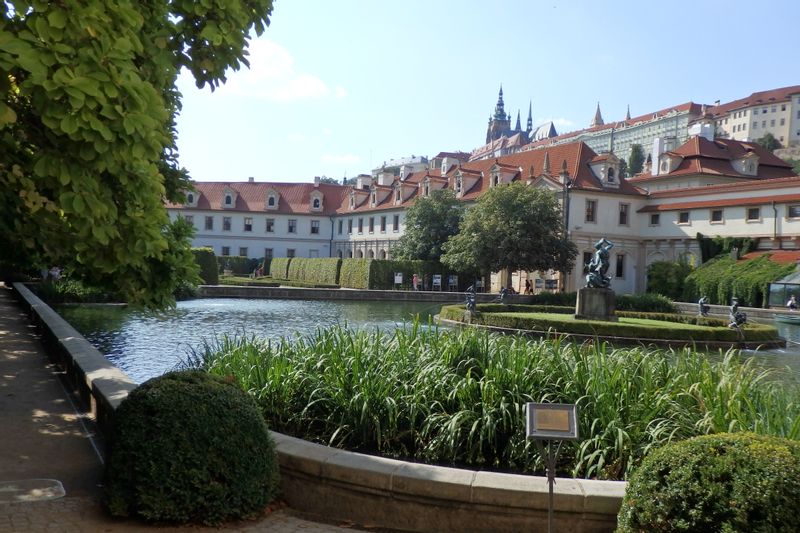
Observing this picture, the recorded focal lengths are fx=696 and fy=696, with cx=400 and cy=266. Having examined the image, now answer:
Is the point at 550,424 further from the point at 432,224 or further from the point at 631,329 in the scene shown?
the point at 432,224

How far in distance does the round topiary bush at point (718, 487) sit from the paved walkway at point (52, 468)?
216cm

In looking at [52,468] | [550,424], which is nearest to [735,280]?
[550,424]

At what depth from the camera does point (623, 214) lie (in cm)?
5584

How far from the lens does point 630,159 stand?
133750mm

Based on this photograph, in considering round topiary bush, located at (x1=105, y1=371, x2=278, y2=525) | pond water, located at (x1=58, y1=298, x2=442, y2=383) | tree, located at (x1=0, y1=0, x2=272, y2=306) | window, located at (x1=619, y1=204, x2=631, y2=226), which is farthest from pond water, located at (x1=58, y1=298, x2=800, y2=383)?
window, located at (x1=619, y1=204, x2=631, y2=226)

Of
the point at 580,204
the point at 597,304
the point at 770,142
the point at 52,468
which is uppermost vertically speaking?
the point at 770,142

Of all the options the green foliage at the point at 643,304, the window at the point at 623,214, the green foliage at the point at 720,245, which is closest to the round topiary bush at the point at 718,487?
the green foliage at the point at 643,304

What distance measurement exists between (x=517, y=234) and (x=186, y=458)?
40.0 metres

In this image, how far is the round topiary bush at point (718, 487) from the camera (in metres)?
3.62

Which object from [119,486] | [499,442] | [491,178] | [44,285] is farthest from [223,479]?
[491,178]

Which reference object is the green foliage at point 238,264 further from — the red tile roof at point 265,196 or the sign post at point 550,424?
the sign post at point 550,424

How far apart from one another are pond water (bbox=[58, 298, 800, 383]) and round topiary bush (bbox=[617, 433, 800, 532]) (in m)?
5.62

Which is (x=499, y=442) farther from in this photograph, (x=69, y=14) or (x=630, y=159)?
(x=630, y=159)

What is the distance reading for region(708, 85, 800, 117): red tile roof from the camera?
11938 centimetres
